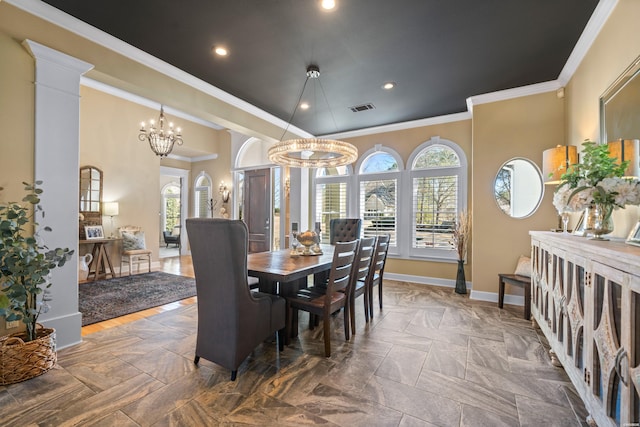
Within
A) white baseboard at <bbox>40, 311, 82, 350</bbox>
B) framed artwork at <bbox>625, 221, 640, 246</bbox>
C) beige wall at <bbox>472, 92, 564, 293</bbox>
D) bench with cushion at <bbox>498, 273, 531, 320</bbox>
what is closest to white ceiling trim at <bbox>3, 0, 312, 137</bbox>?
white baseboard at <bbox>40, 311, 82, 350</bbox>

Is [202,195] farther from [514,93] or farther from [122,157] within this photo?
[514,93]

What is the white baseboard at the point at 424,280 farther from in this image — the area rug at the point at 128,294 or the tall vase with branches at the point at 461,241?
the area rug at the point at 128,294

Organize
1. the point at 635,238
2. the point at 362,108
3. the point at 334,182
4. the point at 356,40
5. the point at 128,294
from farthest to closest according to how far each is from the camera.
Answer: the point at 334,182 → the point at 362,108 → the point at 128,294 → the point at 356,40 → the point at 635,238

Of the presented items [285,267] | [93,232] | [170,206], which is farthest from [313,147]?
[170,206]

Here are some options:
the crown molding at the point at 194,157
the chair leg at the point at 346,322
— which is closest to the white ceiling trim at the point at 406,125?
the crown molding at the point at 194,157

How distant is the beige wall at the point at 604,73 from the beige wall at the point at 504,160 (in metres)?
0.31

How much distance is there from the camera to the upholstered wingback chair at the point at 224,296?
6.38 feet

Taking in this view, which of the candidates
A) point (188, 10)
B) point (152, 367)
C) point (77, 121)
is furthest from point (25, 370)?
point (188, 10)

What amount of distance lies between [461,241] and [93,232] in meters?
6.41

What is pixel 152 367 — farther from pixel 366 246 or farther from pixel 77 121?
pixel 77 121

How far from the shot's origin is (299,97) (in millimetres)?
4176

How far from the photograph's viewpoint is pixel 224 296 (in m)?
2.04

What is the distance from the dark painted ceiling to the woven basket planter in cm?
269

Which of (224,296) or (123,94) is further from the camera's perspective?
(123,94)
